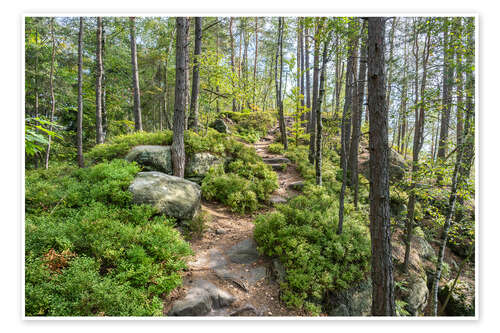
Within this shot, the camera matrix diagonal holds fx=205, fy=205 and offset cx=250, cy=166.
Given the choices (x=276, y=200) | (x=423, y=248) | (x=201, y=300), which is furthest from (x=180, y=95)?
(x=423, y=248)

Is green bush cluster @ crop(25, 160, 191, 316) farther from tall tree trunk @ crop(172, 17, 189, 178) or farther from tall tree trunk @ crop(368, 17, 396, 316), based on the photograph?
tall tree trunk @ crop(368, 17, 396, 316)

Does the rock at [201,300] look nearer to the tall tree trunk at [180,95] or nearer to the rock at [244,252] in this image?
the rock at [244,252]

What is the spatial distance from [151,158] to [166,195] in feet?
6.07

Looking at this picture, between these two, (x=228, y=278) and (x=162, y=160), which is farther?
(x=162, y=160)

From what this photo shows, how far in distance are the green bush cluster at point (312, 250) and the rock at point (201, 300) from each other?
113cm

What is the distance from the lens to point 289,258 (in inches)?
166

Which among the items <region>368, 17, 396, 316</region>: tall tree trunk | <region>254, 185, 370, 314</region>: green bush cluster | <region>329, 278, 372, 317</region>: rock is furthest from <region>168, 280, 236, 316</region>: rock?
<region>368, 17, 396, 316</region>: tall tree trunk

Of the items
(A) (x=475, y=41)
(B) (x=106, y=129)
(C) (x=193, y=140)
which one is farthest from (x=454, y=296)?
(B) (x=106, y=129)

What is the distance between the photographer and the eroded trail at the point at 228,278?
327cm

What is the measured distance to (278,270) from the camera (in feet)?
13.7

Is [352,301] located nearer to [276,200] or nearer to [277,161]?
[276,200]

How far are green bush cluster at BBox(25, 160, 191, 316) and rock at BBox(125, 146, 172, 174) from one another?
1.09 m

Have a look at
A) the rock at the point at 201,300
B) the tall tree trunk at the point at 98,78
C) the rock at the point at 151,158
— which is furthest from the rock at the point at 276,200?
the tall tree trunk at the point at 98,78
